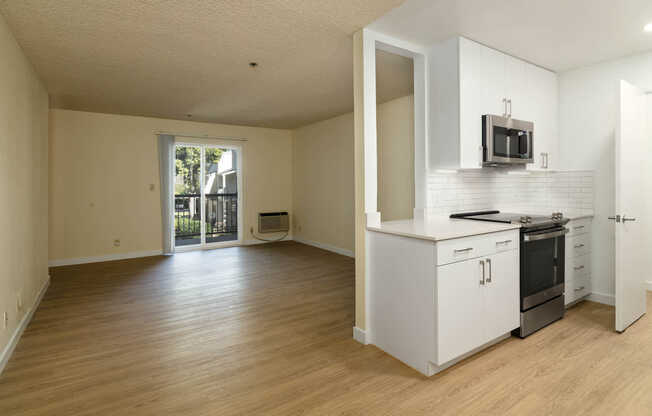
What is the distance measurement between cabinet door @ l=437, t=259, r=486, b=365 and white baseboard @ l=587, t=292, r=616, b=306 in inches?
78.6

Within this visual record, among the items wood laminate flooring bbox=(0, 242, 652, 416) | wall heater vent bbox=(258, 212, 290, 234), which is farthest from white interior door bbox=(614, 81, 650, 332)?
wall heater vent bbox=(258, 212, 290, 234)

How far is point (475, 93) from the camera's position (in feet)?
9.55

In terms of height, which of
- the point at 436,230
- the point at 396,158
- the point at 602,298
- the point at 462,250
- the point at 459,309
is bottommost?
the point at 602,298

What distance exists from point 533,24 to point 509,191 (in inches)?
70.9

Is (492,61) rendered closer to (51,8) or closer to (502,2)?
(502,2)

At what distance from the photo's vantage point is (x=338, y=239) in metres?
6.21

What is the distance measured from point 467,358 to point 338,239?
3971 mm

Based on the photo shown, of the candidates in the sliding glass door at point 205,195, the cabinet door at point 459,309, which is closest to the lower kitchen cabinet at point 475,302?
the cabinet door at point 459,309

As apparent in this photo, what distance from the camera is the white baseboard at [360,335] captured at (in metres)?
2.61

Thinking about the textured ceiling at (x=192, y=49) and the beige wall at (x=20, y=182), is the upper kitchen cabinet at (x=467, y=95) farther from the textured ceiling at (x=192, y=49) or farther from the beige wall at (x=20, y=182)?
the beige wall at (x=20, y=182)

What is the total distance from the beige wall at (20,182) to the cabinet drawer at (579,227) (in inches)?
186

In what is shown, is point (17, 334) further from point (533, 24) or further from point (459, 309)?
point (533, 24)

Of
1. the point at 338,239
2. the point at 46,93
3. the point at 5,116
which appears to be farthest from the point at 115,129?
the point at 338,239

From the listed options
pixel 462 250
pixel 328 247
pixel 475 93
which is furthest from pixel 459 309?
pixel 328 247
